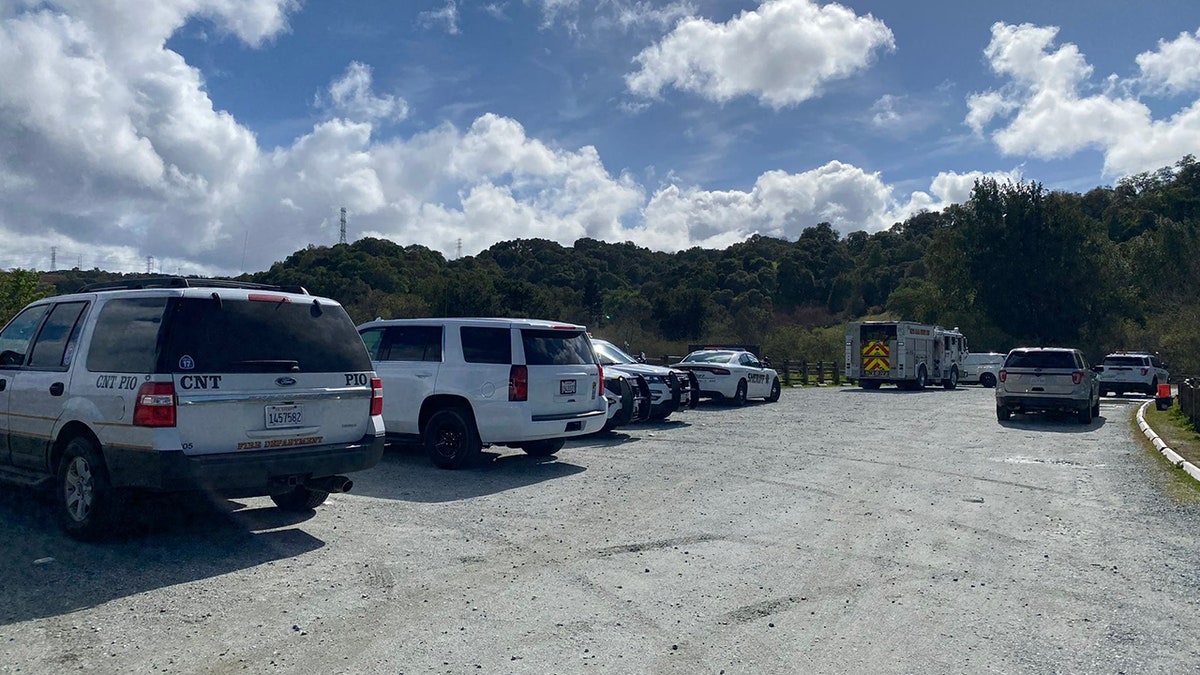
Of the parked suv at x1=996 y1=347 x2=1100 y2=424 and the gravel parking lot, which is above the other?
the parked suv at x1=996 y1=347 x2=1100 y2=424

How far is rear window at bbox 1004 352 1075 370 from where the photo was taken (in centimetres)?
2045

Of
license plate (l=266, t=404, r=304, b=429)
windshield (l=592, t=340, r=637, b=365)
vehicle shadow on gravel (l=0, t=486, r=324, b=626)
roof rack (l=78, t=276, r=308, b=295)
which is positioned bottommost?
vehicle shadow on gravel (l=0, t=486, r=324, b=626)

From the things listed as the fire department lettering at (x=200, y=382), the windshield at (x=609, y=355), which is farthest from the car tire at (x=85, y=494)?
the windshield at (x=609, y=355)

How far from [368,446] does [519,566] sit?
195cm

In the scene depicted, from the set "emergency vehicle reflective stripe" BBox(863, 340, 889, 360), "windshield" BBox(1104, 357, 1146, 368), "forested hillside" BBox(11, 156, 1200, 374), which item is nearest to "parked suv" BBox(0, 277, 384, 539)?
"emergency vehicle reflective stripe" BBox(863, 340, 889, 360)

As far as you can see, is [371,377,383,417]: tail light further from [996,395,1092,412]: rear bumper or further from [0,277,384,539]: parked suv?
[996,395,1092,412]: rear bumper

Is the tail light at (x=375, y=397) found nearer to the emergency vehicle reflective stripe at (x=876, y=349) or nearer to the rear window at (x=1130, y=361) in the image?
the emergency vehicle reflective stripe at (x=876, y=349)

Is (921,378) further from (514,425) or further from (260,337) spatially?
(260,337)

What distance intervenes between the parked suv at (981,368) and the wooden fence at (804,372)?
17.0 feet

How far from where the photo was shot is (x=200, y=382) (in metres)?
6.86

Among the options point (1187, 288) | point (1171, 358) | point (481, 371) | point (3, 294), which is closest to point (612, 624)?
point (481, 371)

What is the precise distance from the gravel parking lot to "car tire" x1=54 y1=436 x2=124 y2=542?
0.61 feet

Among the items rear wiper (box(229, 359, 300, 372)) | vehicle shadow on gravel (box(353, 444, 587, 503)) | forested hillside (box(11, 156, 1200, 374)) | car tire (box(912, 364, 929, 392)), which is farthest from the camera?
forested hillside (box(11, 156, 1200, 374))

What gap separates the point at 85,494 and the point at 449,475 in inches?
181
